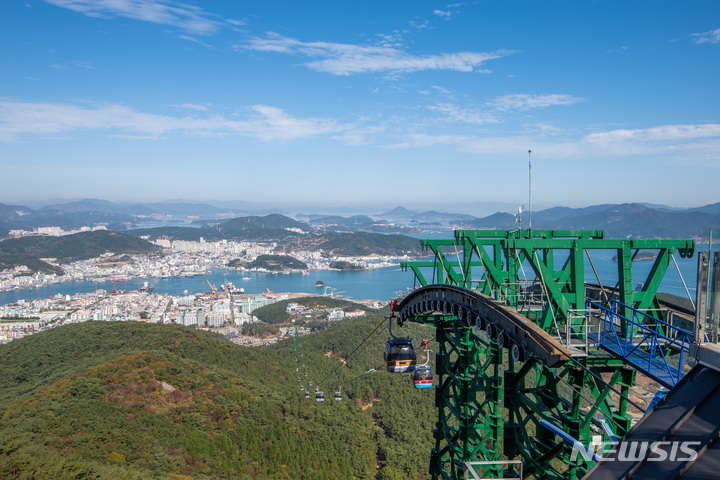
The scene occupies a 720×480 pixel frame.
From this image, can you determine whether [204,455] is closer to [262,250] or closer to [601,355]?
[601,355]

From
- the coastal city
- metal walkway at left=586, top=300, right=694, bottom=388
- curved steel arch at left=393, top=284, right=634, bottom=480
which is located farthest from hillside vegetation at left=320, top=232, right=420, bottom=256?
metal walkway at left=586, top=300, right=694, bottom=388

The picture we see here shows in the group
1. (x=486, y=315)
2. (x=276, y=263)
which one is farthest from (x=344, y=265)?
(x=486, y=315)

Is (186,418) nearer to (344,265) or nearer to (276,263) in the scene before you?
(344,265)

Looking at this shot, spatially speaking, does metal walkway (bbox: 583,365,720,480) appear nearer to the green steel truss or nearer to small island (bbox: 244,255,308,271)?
the green steel truss

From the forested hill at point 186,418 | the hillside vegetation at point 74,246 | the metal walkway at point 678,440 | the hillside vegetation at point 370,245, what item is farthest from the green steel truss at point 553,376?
the hillside vegetation at point 74,246

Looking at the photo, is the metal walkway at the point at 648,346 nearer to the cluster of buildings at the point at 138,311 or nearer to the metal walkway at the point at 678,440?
the metal walkway at the point at 678,440

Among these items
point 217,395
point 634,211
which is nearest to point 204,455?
point 217,395
